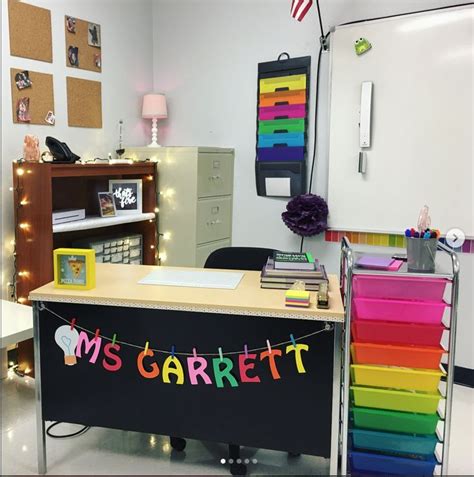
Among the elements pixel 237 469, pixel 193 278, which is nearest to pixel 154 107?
pixel 193 278

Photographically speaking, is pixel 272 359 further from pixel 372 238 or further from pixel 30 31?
pixel 30 31

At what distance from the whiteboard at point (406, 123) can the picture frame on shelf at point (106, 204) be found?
1.45 meters

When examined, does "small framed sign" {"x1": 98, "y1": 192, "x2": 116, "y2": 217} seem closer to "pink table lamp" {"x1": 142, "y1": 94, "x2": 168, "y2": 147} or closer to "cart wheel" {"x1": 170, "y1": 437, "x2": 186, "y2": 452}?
"pink table lamp" {"x1": 142, "y1": 94, "x2": 168, "y2": 147}

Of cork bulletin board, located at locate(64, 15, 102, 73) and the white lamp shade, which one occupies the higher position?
cork bulletin board, located at locate(64, 15, 102, 73)

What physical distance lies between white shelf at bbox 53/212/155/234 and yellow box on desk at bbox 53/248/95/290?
2.86ft

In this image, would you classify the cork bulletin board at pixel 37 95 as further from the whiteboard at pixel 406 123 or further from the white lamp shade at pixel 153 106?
the whiteboard at pixel 406 123

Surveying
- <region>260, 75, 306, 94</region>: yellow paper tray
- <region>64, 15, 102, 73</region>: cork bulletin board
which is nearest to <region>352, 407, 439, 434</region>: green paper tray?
<region>260, 75, 306, 94</region>: yellow paper tray

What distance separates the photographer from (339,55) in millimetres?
3439

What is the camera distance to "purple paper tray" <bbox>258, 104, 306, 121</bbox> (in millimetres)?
3678

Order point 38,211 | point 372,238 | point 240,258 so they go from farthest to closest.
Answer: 1. point 372,238
2. point 38,211
3. point 240,258

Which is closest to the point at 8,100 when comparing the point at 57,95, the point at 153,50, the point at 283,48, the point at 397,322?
the point at 57,95

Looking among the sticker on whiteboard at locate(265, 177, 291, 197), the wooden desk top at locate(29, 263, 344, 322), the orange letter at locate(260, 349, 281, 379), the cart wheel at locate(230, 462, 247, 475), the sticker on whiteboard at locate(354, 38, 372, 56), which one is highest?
the sticker on whiteboard at locate(354, 38, 372, 56)

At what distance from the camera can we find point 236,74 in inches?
155

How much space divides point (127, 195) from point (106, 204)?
219 mm
